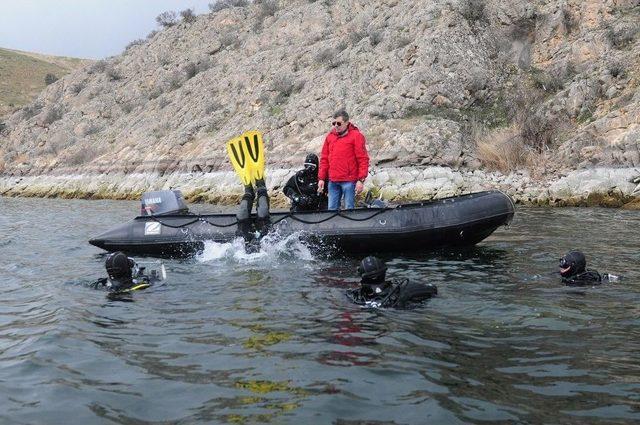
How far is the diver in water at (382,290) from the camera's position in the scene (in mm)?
6594

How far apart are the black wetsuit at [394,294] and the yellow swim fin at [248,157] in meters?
4.84

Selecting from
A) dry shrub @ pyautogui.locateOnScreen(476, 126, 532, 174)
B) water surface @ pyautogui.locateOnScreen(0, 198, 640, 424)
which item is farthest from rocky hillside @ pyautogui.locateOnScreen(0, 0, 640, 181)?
water surface @ pyautogui.locateOnScreen(0, 198, 640, 424)

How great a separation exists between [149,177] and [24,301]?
23.4 metres

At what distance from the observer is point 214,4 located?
158 feet

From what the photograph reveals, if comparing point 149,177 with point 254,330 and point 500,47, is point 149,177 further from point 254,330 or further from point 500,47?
point 254,330

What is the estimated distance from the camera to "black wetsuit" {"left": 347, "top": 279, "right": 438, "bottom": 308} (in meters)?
6.64

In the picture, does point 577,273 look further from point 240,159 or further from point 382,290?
point 240,159

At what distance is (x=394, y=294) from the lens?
6.66 meters

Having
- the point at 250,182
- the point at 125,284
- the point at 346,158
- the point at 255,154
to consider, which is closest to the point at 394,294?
the point at 125,284

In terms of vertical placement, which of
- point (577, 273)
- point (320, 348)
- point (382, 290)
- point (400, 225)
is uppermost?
point (400, 225)

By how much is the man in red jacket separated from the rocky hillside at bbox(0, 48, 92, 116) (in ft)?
215

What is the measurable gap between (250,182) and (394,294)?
514 cm

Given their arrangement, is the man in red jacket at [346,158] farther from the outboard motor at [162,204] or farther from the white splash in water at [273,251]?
the outboard motor at [162,204]

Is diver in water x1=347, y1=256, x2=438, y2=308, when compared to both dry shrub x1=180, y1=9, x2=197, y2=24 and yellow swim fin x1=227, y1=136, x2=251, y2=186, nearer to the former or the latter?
yellow swim fin x1=227, y1=136, x2=251, y2=186
